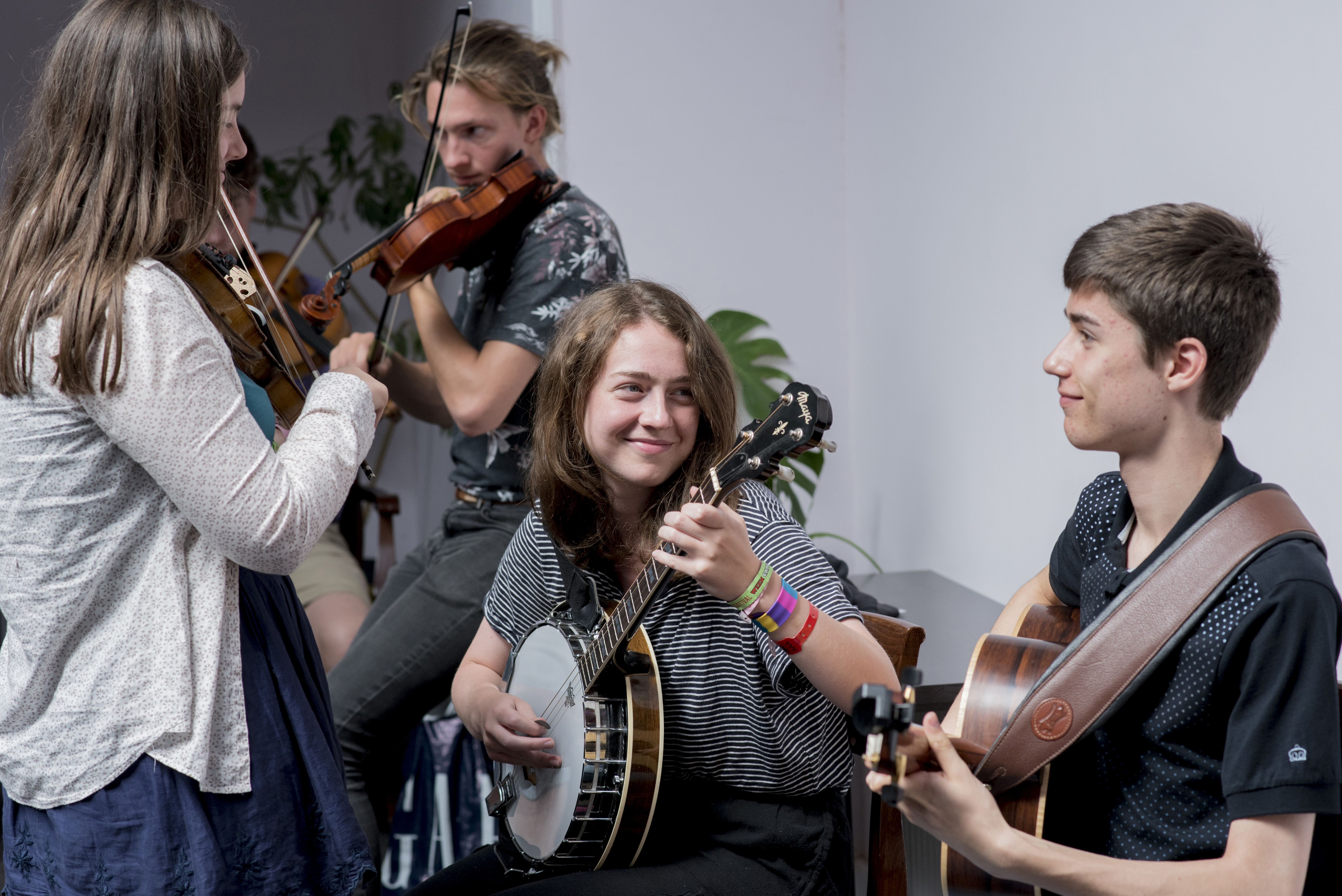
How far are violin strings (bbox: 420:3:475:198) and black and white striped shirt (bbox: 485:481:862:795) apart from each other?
1006 mm

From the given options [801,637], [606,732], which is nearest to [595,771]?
[606,732]

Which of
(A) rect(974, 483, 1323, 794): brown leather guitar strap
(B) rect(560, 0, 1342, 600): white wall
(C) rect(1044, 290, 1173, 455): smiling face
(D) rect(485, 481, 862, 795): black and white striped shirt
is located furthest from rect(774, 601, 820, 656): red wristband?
(B) rect(560, 0, 1342, 600): white wall

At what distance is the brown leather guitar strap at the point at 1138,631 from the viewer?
3.46ft

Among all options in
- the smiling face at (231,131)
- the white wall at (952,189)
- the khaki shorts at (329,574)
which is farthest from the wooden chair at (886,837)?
the khaki shorts at (329,574)

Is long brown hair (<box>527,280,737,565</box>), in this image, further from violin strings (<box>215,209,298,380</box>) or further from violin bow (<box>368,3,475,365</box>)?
violin bow (<box>368,3,475,365</box>)

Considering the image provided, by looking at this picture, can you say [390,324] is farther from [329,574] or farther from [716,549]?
[716,549]

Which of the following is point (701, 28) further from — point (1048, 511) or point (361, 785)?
point (361, 785)

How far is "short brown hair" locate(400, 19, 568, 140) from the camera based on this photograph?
6.70 feet

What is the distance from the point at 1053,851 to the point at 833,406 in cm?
227

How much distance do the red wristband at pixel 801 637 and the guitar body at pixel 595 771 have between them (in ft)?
0.65

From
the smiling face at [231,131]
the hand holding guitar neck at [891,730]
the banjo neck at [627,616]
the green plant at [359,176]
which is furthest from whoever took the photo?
the green plant at [359,176]

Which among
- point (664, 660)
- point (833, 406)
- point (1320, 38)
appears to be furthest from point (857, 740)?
point (833, 406)

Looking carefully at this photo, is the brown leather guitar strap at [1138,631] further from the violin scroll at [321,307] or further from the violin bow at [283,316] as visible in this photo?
the violin scroll at [321,307]

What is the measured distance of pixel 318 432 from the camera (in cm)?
114
